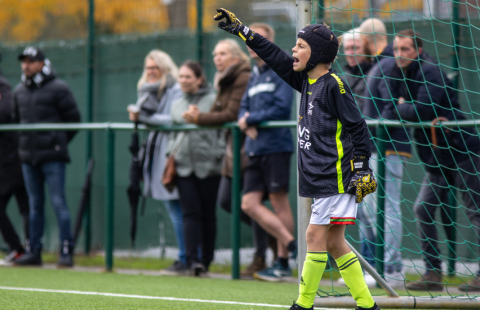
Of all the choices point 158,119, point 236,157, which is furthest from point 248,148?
point 158,119

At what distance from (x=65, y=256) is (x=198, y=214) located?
5.16ft

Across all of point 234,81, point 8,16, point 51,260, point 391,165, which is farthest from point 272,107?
point 8,16

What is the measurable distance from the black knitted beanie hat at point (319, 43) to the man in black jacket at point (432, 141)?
1572 millimetres

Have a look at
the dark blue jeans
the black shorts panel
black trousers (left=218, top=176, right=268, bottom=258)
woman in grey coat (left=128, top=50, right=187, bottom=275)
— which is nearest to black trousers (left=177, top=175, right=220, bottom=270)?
black trousers (left=218, top=176, right=268, bottom=258)

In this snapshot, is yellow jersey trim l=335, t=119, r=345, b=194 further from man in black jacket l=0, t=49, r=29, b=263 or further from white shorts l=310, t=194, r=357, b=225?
man in black jacket l=0, t=49, r=29, b=263

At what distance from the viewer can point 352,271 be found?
3.77m

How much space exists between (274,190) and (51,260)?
3.04m

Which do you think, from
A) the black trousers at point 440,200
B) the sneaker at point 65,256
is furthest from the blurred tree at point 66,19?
the black trousers at point 440,200

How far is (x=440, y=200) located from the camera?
5477 mm

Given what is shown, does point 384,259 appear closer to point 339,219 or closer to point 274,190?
point 274,190

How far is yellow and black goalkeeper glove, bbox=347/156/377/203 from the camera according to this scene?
3.63m

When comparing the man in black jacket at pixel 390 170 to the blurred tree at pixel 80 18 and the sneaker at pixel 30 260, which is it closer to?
the blurred tree at pixel 80 18

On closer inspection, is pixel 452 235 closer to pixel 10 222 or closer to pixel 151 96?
pixel 151 96

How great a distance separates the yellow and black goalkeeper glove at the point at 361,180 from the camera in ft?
11.9
